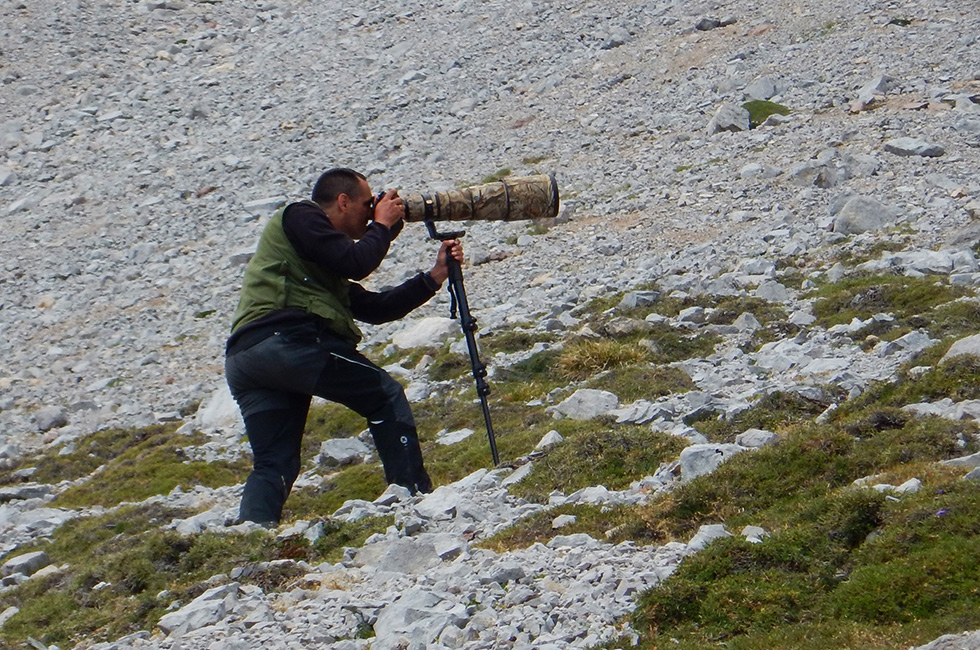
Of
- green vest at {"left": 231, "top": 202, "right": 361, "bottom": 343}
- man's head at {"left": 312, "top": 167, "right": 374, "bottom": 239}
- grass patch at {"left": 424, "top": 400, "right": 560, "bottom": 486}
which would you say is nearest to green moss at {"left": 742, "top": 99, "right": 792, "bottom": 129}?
grass patch at {"left": 424, "top": 400, "right": 560, "bottom": 486}

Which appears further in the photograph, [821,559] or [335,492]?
[335,492]

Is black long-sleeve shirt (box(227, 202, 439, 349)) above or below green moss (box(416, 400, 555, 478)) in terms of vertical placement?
above

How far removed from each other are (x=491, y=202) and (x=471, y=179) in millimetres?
11306

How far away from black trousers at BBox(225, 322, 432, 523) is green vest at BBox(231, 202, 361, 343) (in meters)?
0.15

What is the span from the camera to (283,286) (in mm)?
8703

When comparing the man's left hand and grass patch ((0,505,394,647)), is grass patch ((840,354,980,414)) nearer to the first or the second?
the man's left hand

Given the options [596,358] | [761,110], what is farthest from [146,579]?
[761,110]

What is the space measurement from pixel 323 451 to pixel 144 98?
18421 mm

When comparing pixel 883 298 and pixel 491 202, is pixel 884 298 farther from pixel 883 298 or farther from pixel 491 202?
pixel 491 202

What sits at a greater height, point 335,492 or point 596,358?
point 335,492

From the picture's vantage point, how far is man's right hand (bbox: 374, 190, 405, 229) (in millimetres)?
8797

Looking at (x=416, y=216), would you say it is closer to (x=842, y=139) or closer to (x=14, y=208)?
(x=842, y=139)

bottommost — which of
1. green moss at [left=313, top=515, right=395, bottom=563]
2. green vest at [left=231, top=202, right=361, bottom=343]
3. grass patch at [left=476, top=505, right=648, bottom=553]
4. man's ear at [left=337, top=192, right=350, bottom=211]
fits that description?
green moss at [left=313, top=515, right=395, bottom=563]

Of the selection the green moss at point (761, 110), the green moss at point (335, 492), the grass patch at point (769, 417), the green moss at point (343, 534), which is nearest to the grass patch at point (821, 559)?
the grass patch at point (769, 417)
